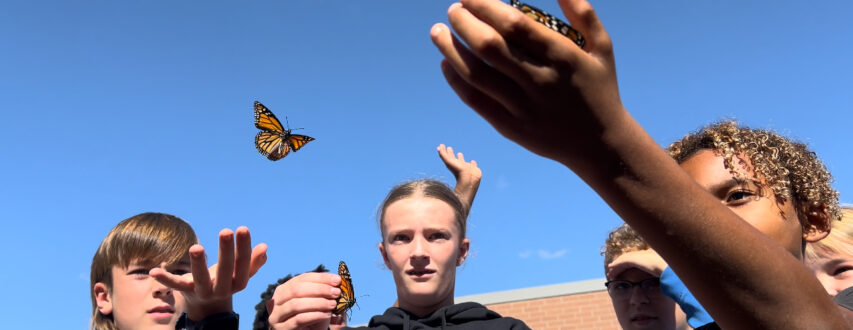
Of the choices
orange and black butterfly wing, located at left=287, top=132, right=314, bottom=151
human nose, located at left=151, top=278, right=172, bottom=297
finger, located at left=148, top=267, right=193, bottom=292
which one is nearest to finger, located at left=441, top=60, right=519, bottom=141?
finger, located at left=148, top=267, right=193, bottom=292

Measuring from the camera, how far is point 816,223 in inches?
90.4

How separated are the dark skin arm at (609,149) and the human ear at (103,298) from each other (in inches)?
134

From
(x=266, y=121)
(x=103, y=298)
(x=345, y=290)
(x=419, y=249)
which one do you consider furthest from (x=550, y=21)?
(x=266, y=121)

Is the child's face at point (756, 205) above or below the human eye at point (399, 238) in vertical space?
below

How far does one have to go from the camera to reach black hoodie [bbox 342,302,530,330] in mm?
2908

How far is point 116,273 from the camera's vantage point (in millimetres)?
3691

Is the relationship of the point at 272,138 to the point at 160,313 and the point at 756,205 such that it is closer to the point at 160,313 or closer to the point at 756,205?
the point at 160,313

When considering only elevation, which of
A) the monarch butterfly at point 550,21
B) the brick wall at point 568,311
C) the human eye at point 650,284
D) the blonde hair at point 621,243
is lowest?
the monarch butterfly at point 550,21

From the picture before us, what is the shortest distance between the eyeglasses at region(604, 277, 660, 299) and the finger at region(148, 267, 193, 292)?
2629 mm

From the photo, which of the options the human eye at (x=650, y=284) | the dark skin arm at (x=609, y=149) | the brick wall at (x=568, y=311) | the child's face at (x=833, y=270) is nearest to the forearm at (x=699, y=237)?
the dark skin arm at (x=609, y=149)

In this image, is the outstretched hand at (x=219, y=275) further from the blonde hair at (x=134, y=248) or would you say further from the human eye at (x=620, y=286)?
the human eye at (x=620, y=286)

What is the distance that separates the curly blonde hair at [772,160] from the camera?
2.08 metres

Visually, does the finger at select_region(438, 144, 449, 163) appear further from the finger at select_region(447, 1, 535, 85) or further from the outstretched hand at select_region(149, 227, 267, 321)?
the finger at select_region(447, 1, 535, 85)

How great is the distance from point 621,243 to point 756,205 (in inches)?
95.5
